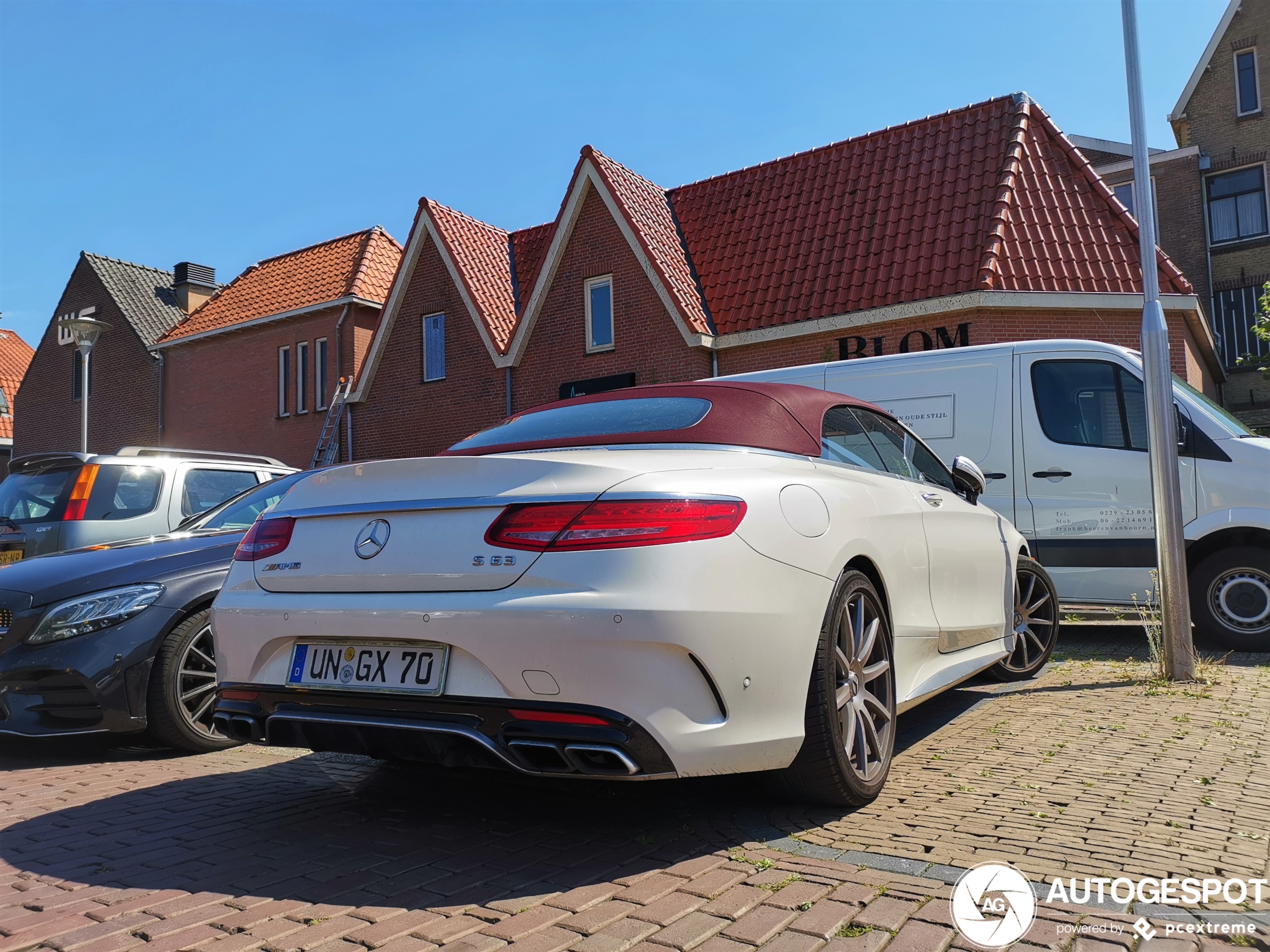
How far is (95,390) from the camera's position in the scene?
34469 millimetres

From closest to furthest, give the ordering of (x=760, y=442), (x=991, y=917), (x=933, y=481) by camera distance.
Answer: (x=991, y=917), (x=760, y=442), (x=933, y=481)

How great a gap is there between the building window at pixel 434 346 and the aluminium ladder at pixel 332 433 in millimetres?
2558

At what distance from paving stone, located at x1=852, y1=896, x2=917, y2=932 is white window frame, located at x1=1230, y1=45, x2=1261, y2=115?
108ft

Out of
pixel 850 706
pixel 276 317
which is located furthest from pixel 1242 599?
pixel 276 317

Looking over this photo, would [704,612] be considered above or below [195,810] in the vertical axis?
above

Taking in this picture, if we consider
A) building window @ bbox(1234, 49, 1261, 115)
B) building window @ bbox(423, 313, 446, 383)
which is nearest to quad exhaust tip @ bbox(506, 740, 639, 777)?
building window @ bbox(423, 313, 446, 383)

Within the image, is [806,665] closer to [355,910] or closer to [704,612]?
[704,612]

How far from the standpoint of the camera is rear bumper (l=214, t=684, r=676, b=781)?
9.45 ft

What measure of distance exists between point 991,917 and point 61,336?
39.5 metres

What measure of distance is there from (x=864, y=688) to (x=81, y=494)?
5405 millimetres

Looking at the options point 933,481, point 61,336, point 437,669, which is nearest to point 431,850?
point 437,669

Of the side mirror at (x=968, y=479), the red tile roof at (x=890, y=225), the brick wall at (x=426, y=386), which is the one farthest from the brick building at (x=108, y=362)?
the side mirror at (x=968, y=479)

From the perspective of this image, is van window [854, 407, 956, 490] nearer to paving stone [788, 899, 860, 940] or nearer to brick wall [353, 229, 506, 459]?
paving stone [788, 899, 860, 940]

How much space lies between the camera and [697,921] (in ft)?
8.71
